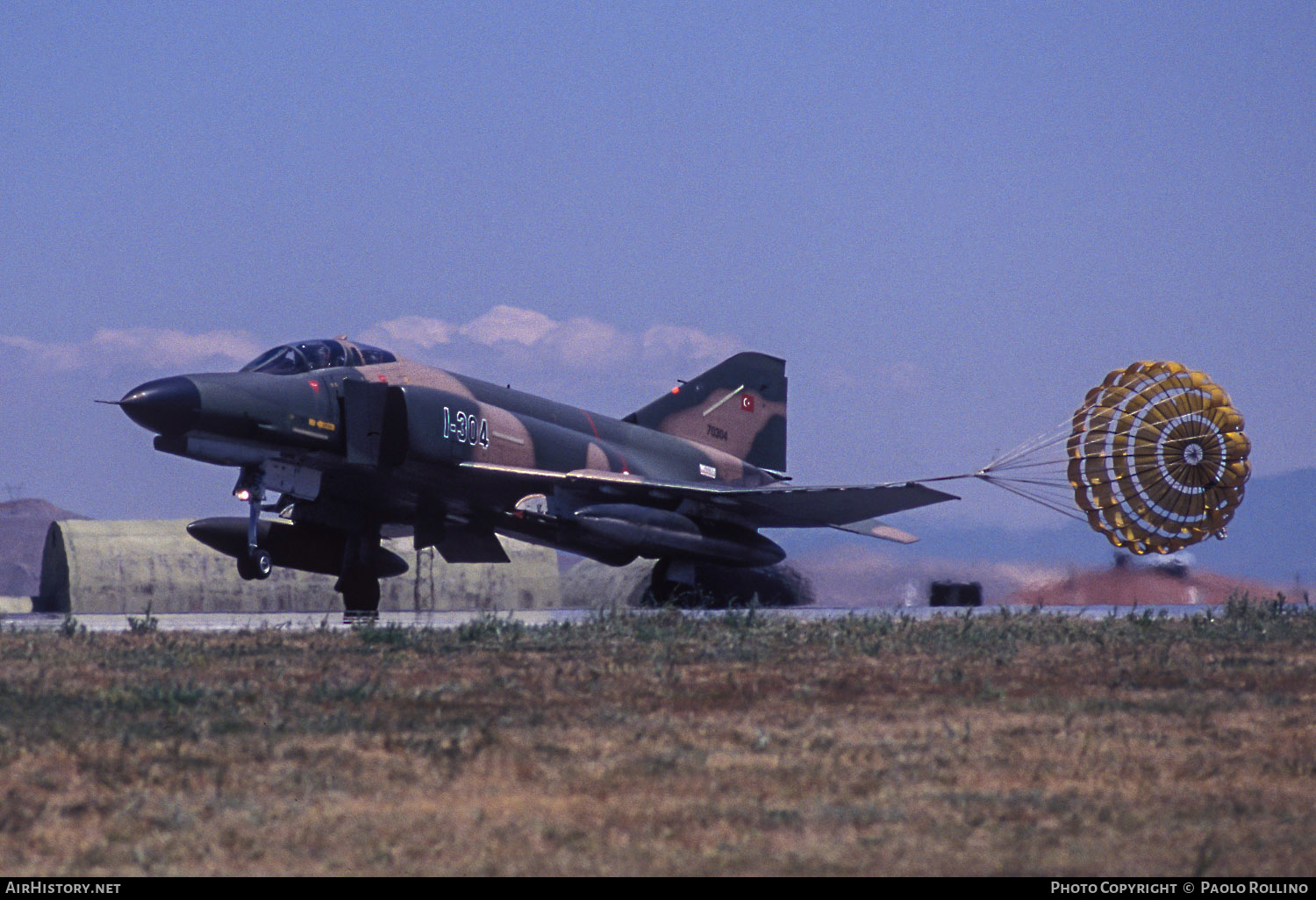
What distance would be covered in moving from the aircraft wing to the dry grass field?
28.2 feet

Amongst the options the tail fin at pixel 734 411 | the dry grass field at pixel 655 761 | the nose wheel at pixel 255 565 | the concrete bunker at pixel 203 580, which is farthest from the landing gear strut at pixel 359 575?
the dry grass field at pixel 655 761

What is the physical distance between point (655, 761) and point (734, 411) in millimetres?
21066

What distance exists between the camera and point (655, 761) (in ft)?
24.9

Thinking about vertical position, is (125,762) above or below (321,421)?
below

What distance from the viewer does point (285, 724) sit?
342 inches

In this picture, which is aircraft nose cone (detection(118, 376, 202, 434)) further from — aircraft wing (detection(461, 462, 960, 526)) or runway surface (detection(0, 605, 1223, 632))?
aircraft wing (detection(461, 462, 960, 526))

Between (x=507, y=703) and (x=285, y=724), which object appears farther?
(x=507, y=703)

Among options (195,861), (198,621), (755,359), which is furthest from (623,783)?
(755,359)

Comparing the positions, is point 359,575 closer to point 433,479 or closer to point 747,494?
point 433,479

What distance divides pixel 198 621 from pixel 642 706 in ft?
35.5

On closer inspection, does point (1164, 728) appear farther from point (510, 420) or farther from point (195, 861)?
point (510, 420)

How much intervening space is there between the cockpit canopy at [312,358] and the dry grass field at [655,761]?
→ 23.6 feet

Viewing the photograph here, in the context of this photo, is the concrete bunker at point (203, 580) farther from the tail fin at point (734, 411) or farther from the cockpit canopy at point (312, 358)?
the cockpit canopy at point (312, 358)

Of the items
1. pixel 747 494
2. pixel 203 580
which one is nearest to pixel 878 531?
pixel 747 494
